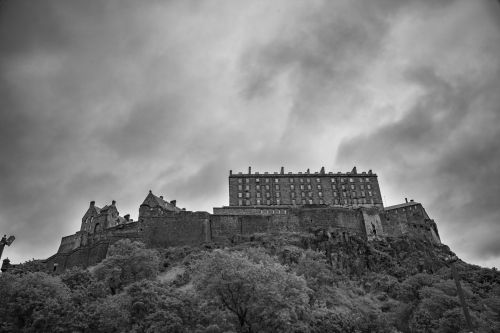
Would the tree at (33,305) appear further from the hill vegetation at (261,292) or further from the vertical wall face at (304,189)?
the vertical wall face at (304,189)

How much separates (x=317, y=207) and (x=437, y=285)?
35395 mm

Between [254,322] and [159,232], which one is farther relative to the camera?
[159,232]

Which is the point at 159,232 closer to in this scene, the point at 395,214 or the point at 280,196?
the point at 280,196

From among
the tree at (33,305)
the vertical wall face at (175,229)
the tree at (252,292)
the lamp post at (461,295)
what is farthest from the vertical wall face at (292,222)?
the lamp post at (461,295)

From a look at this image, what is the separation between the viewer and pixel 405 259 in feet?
235

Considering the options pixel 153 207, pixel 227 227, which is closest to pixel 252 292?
pixel 227 227

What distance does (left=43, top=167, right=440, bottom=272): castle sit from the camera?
2817 inches

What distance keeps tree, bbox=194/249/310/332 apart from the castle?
40.8 metres

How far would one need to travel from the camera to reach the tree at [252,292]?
1187 inches

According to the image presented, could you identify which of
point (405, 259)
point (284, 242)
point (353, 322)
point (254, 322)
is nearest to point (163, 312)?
point (254, 322)

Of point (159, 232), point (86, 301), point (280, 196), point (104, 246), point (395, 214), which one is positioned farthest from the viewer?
point (280, 196)

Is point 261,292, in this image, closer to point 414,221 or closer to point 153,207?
point 153,207

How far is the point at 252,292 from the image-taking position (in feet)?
101

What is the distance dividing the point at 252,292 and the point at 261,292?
2.58 ft
